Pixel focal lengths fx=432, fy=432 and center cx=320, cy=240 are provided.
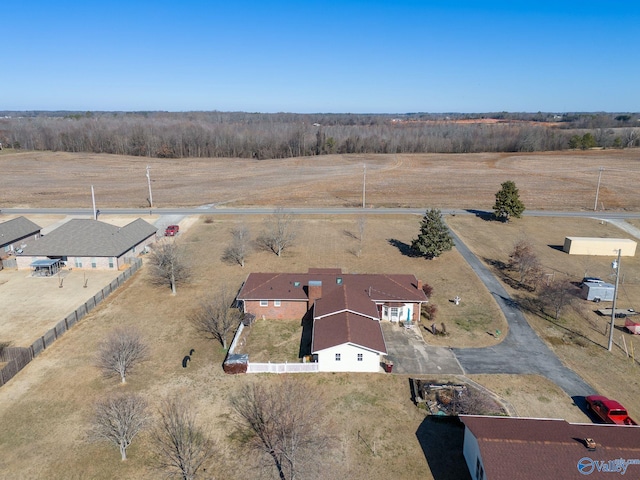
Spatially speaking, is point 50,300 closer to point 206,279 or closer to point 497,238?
point 206,279

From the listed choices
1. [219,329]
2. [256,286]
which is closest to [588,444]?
[219,329]

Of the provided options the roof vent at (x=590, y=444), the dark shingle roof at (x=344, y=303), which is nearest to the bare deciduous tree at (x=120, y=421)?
the dark shingle roof at (x=344, y=303)

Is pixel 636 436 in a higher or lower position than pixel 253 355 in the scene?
higher

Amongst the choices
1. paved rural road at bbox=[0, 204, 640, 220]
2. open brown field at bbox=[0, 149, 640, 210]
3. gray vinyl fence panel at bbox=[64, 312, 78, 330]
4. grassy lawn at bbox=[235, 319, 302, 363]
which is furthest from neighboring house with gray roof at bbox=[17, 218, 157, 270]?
open brown field at bbox=[0, 149, 640, 210]

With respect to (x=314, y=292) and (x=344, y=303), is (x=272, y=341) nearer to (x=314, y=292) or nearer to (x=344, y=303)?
(x=314, y=292)

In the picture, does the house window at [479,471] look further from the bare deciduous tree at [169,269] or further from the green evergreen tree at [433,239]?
the green evergreen tree at [433,239]

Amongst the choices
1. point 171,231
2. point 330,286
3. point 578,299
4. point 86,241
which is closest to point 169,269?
point 86,241

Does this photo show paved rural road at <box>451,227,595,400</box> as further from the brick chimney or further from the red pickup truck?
the brick chimney
